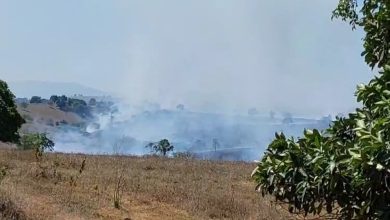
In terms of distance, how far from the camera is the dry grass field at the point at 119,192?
33.0 feet

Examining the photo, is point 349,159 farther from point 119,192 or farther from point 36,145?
point 36,145

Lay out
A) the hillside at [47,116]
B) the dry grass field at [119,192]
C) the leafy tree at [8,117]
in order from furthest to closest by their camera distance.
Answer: the hillside at [47,116]
the leafy tree at [8,117]
the dry grass field at [119,192]

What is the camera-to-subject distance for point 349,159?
104 inches

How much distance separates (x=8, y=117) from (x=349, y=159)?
28.3 metres

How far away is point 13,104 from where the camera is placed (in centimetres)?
3006

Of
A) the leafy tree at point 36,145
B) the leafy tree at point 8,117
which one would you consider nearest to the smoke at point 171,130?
the leafy tree at point 36,145

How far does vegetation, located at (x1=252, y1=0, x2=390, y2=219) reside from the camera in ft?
8.16

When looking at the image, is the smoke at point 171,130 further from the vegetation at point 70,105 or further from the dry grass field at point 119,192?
the dry grass field at point 119,192

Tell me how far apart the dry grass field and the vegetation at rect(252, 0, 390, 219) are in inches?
246

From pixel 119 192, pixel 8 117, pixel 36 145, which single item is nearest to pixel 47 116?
pixel 8 117

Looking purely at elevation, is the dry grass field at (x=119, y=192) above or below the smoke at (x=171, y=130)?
below

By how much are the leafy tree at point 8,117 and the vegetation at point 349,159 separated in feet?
88.6

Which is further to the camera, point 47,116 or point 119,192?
point 47,116

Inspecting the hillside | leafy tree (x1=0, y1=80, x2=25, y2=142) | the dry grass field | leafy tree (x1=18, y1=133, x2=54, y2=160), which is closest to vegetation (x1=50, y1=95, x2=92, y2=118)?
the hillside
